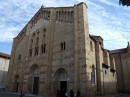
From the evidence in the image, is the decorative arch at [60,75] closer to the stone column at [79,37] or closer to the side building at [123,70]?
the stone column at [79,37]

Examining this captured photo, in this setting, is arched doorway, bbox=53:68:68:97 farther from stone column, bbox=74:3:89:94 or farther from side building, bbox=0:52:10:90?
side building, bbox=0:52:10:90

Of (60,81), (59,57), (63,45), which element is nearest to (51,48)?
(63,45)

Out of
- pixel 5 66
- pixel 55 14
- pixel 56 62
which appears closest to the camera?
pixel 56 62

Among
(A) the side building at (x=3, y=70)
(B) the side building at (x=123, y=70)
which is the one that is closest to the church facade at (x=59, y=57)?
(A) the side building at (x=3, y=70)

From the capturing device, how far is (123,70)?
35688mm

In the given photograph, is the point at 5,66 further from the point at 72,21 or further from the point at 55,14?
the point at 72,21

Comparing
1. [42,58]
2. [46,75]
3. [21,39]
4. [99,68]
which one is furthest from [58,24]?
[21,39]

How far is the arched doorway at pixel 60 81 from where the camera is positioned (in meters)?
18.2

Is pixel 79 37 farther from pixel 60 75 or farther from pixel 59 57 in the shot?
pixel 60 75

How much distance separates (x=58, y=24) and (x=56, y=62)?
6645 millimetres

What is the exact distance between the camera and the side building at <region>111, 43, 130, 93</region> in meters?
34.2

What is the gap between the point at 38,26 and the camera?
2520cm

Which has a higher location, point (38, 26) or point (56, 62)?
point (38, 26)

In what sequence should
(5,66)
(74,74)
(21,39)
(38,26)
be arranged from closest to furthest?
(74,74) < (38,26) < (21,39) < (5,66)
